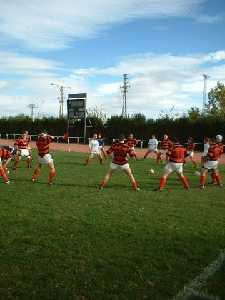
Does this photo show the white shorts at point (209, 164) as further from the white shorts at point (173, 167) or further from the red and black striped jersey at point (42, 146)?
the red and black striped jersey at point (42, 146)

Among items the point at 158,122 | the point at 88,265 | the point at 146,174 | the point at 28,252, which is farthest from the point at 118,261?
the point at 158,122

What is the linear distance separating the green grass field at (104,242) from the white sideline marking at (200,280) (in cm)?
9

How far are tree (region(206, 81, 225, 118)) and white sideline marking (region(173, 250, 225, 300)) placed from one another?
184ft

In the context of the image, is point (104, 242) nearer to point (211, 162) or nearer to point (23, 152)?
point (211, 162)

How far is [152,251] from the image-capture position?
23.9 feet

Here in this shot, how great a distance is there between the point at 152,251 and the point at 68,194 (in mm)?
6125

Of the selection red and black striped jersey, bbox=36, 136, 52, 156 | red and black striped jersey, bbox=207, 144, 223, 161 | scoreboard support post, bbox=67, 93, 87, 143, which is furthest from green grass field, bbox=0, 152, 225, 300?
scoreboard support post, bbox=67, 93, 87, 143

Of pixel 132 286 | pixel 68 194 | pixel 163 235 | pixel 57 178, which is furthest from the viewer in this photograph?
pixel 57 178

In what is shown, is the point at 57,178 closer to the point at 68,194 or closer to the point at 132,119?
the point at 68,194

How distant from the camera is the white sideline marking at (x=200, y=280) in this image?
559cm

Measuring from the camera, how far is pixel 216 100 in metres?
63.5

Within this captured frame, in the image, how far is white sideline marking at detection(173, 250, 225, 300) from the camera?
18.4ft

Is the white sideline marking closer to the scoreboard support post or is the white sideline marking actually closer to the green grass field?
the green grass field

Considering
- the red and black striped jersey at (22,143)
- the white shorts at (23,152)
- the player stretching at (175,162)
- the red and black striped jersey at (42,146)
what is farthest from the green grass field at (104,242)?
the red and black striped jersey at (22,143)
